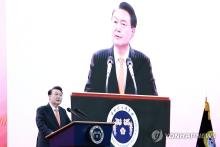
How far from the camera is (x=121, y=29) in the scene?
4.99 meters

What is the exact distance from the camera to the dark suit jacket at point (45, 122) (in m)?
4.52

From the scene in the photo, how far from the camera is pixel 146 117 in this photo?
4.96 meters

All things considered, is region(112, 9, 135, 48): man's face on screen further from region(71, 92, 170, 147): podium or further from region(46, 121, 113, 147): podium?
region(46, 121, 113, 147): podium

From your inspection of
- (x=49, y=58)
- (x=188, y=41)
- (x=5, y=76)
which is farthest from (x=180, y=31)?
(x=5, y=76)

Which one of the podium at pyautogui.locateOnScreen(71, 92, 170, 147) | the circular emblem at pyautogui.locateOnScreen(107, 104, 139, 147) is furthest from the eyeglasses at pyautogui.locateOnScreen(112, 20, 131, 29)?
Answer: the circular emblem at pyautogui.locateOnScreen(107, 104, 139, 147)

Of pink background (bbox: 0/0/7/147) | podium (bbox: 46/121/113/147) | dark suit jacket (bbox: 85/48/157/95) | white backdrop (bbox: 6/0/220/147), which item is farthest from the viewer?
dark suit jacket (bbox: 85/48/157/95)

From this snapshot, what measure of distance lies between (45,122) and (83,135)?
60.4 inches

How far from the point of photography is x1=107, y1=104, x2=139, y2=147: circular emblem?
4.91 meters

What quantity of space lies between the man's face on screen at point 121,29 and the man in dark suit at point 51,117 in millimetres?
864

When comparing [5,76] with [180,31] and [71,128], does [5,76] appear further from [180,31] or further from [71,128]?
[180,31]

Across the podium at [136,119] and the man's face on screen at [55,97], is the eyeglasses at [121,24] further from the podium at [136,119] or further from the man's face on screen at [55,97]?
the man's face on screen at [55,97]

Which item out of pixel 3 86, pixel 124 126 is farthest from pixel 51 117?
pixel 124 126

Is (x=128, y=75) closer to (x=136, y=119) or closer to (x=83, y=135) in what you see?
(x=136, y=119)

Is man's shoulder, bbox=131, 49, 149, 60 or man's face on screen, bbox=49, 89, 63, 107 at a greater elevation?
man's shoulder, bbox=131, 49, 149, 60
